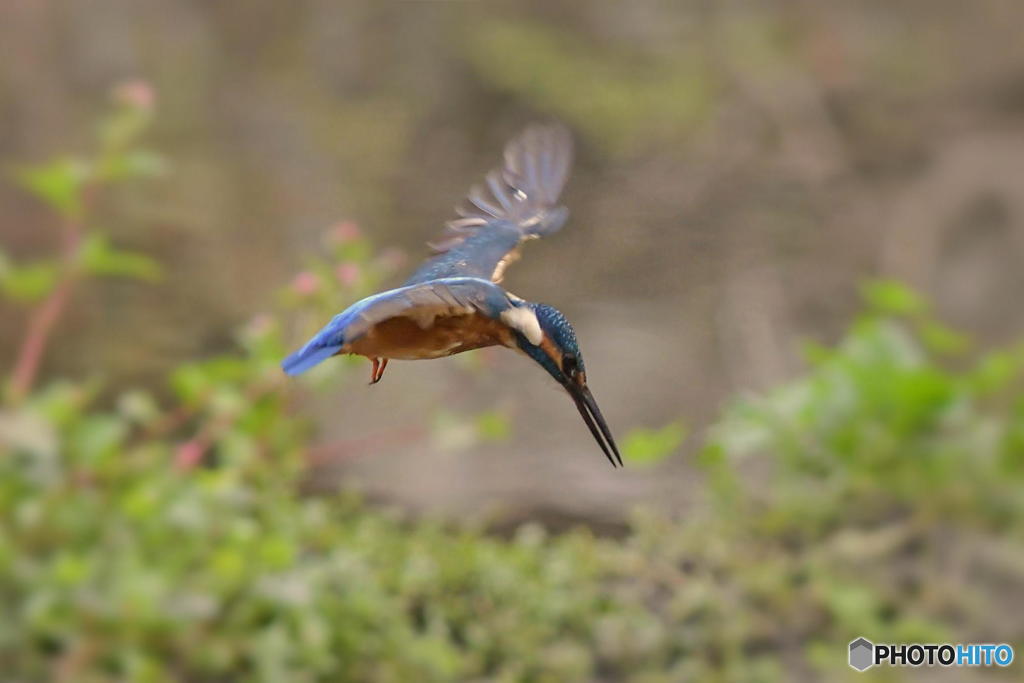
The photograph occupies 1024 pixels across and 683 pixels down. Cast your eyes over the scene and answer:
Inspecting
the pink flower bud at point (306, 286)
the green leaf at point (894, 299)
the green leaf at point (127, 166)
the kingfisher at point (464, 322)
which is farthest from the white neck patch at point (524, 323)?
the green leaf at point (894, 299)

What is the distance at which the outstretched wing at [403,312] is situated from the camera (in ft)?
0.92

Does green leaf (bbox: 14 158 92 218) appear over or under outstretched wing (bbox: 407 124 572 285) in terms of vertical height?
over

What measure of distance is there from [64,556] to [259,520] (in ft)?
0.99

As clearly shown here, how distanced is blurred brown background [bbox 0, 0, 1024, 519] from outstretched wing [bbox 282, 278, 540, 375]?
5.33ft

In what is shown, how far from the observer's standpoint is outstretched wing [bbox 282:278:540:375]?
0.92ft

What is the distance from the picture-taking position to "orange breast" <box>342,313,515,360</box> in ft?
0.96

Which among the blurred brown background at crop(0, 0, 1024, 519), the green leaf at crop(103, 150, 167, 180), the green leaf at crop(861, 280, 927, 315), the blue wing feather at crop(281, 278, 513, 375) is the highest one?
the blurred brown background at crop(0, 0, 1024, 519)

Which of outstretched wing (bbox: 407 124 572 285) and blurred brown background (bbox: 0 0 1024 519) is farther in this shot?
blurred brown background (bbox: 0 0 1024 519)

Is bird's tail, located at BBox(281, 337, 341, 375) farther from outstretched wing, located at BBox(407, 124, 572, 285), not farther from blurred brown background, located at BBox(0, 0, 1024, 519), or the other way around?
blurred brown background, located at BBox(0, 0, 1024, 519)

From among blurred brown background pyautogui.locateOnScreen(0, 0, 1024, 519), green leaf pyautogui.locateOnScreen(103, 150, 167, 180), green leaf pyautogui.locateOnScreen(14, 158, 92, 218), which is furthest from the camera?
blurred brown background pyautogui.locateOnScreen(0, 0, 1024, 519)

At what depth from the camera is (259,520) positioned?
1.65 meters

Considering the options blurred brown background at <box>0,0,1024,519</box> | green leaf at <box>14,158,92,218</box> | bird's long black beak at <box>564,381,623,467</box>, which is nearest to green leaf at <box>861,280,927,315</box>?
blurred brown background at <box>0,0,1024,519</box>

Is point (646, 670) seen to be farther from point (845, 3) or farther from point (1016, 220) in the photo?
point (845, 3)

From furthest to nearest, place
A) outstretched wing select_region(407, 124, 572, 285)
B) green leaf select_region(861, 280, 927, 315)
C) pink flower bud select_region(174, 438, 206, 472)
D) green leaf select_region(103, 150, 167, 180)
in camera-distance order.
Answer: green leaf select_region(861, 280, 927, 315), pink flower bud select_region(174, 438, 206, 472), green leaf select_region(103, 150, 167, 180), outstretched wing select_region(407, 124, 572, 285)
